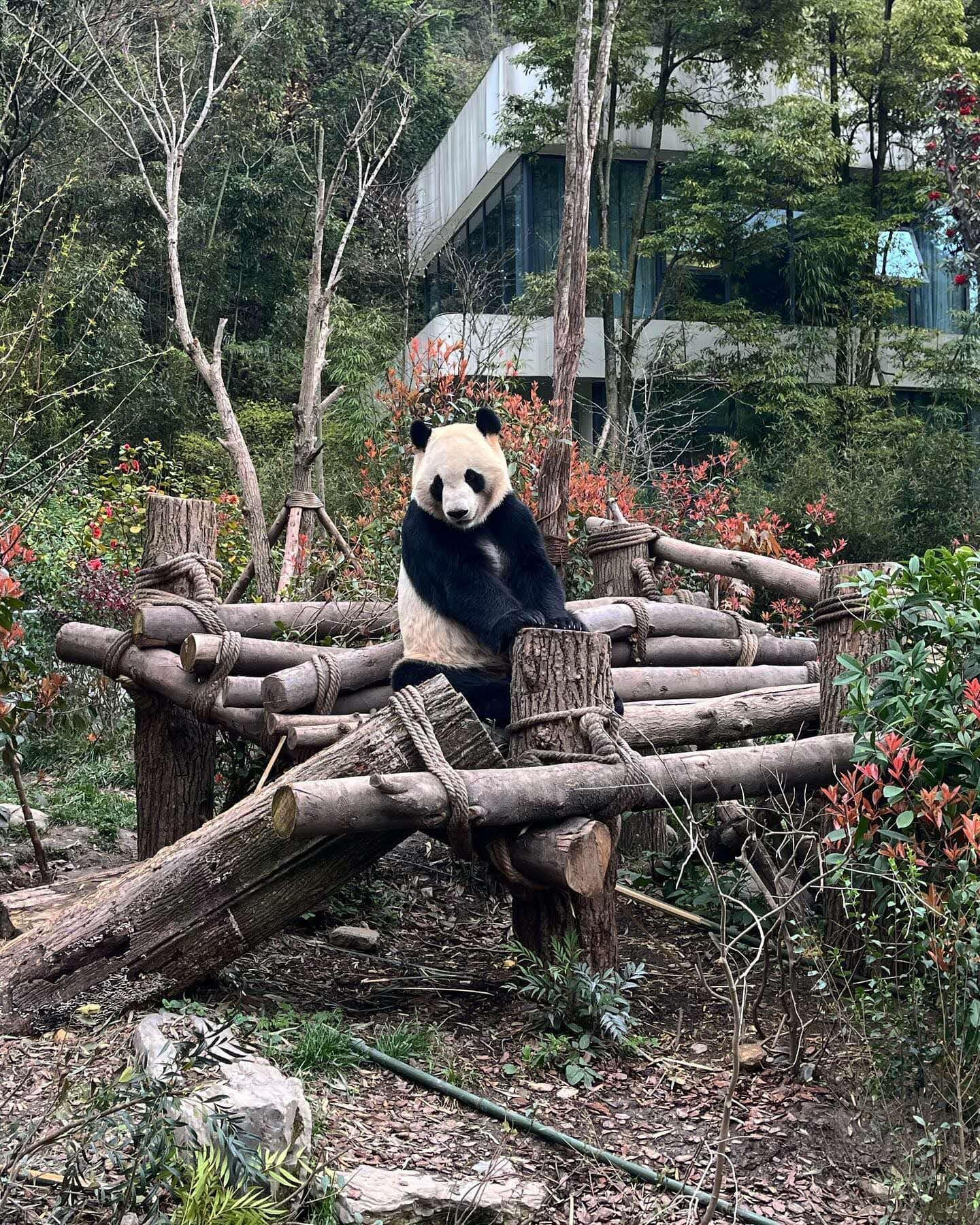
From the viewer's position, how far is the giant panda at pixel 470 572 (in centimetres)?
415

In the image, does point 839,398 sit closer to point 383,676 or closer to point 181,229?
point 181,229

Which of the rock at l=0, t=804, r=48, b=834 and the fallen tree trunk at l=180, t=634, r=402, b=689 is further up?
the fallen tree trunk at l=180, t=634, r=402, b=689

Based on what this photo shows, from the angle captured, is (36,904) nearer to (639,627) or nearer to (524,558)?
(524,558)

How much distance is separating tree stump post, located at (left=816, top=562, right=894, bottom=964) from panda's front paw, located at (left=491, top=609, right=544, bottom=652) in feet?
3.21

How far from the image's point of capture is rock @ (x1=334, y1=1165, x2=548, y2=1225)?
261 cm

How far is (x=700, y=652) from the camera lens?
537 cm

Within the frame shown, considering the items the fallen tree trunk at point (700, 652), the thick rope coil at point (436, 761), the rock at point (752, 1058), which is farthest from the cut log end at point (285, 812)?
the fallen tree trunk at point (700, 652)

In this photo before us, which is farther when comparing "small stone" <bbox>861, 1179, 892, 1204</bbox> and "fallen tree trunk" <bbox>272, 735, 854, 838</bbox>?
"fallen tree trunk" <bbox>272, 735, 854, 838</bbox>

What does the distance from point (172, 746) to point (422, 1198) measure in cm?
261

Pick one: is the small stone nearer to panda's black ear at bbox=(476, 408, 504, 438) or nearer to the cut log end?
the cut log end

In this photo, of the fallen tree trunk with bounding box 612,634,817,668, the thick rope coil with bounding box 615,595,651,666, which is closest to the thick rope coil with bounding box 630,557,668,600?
the fallen tree trunk with bounding box 612,634,817,668

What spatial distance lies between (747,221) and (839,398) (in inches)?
107

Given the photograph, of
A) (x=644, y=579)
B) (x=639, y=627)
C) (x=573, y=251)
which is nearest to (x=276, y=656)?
(x=639, y=627)

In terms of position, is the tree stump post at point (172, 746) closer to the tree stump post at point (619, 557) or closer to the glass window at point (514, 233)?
the tree stump post at point (619, 557)
